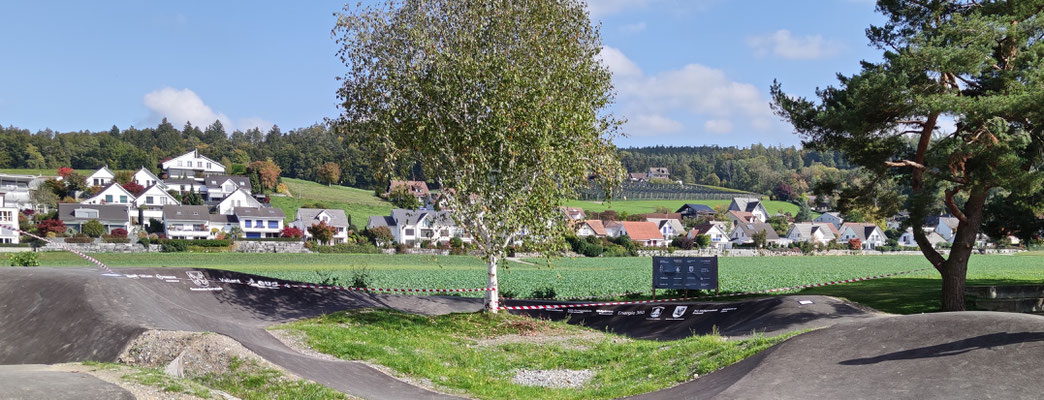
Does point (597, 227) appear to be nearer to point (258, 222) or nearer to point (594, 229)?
point (594, 229)

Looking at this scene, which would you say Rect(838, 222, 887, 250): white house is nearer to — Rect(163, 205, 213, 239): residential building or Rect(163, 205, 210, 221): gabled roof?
Rect(163, 205, 213, 239): residential building

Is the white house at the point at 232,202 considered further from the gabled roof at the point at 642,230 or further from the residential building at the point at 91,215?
the gabled roof at the point at 642,230

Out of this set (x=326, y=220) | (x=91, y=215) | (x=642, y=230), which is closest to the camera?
(x=91, y=215)

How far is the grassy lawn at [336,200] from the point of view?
→ 406ft

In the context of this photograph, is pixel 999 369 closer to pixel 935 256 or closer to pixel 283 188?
pixel 935 256

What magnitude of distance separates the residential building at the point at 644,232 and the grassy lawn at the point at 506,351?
9297 centimetres

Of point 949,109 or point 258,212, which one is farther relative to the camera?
point 258,212

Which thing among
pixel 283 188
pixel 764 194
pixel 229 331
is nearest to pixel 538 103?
pixel 229 331

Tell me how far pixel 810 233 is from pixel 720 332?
120379mm

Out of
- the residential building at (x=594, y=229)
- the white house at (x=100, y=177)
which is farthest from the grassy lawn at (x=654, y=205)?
the white house at (x=100, y=177)

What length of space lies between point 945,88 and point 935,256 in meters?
5.88

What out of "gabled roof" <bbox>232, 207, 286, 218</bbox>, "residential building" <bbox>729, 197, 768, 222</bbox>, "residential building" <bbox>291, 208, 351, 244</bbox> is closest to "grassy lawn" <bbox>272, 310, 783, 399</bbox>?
"residential building" <bbox>291, 208, 351, 244</bbox>

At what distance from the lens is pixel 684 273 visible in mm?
27906

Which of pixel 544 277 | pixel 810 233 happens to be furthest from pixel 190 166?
pixel 810 233
